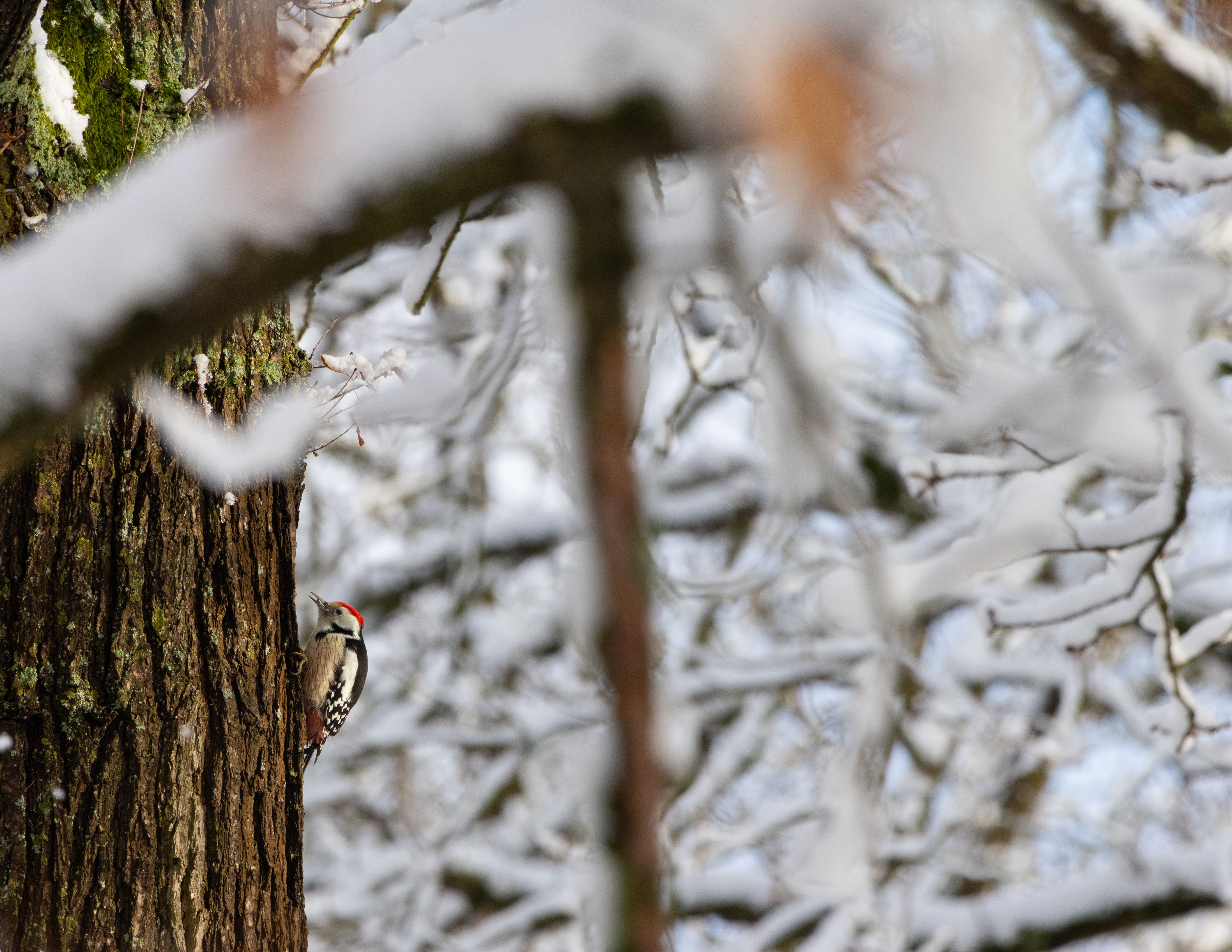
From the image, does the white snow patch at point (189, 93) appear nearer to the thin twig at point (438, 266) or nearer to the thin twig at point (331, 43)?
the thin twig at point (331, 43)

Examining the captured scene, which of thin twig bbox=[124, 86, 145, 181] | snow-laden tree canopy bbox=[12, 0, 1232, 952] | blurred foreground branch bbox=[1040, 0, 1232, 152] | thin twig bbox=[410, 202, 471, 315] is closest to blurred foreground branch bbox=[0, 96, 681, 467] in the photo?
snow-laden tree canopy bbox=[12, 0, 1232, 952]

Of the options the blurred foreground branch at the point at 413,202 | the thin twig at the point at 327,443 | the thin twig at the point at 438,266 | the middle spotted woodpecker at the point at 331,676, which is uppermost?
the thin twig at the point at 438,266

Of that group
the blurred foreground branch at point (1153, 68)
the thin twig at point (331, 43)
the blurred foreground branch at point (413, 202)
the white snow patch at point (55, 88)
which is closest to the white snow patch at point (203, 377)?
the white snow patch at point (55, 88)

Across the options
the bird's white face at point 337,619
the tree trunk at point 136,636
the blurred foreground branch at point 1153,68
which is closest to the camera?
the blurred foreground branch at point 1153,68

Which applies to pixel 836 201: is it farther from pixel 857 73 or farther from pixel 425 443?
pixel 425 443

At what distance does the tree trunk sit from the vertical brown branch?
142cm

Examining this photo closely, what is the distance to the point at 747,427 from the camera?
2934 mm

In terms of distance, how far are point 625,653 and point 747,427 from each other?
2615mm

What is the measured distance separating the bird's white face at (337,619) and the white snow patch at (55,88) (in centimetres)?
223

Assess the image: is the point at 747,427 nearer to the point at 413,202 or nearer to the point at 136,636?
the point at 136,636

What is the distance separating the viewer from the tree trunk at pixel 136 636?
1.50 metres

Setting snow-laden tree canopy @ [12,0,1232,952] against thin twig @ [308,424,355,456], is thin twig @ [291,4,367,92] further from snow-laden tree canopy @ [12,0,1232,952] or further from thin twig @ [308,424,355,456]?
thin twig @ [308,424,355,456]

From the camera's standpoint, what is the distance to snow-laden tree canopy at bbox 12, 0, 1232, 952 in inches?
22.6

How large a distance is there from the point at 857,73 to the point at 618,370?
24 cm
